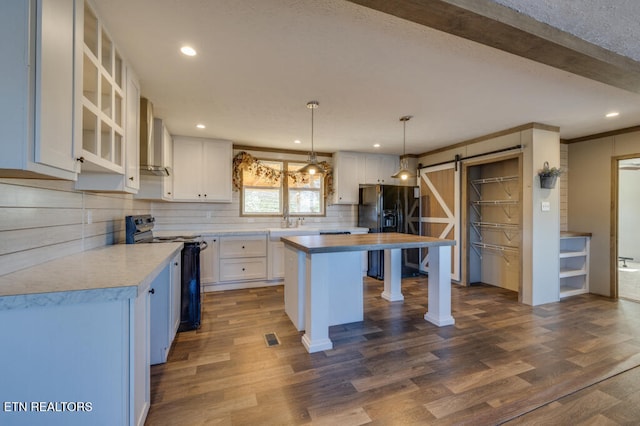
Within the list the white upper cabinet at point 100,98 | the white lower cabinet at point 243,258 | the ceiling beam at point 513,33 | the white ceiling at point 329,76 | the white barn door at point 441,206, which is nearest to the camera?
the ceiling beam at point 513,33

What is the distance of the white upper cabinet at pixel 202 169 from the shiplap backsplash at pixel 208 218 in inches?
11.4

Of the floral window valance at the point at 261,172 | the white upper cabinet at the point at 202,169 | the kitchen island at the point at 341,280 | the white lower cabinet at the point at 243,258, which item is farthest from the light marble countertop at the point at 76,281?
the floral window valance at the point at 261,172

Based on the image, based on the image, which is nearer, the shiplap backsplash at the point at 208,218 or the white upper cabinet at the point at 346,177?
the shiplap backsplash at the point at 208,218

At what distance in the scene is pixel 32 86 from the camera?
110 centimetres

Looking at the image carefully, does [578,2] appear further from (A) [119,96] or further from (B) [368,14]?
(A) [119,96]

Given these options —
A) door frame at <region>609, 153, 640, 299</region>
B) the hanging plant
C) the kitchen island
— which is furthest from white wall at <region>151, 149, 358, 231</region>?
door frame at <region>609, 153, 640, 299</region>

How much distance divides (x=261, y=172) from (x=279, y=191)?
0.47 metres

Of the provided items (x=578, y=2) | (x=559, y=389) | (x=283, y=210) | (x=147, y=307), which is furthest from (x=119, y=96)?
(x=559, y=389)

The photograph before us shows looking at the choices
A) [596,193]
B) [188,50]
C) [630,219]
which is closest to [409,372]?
[188,50]

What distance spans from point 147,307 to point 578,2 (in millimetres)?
2899

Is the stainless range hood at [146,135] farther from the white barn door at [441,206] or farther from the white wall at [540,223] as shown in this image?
the white wall at [540,223]

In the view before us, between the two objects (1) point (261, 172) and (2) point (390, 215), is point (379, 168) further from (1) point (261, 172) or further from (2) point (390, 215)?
(1) point (261, 172)

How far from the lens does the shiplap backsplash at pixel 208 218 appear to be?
4.46 metres

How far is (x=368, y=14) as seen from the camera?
1.66 meters
